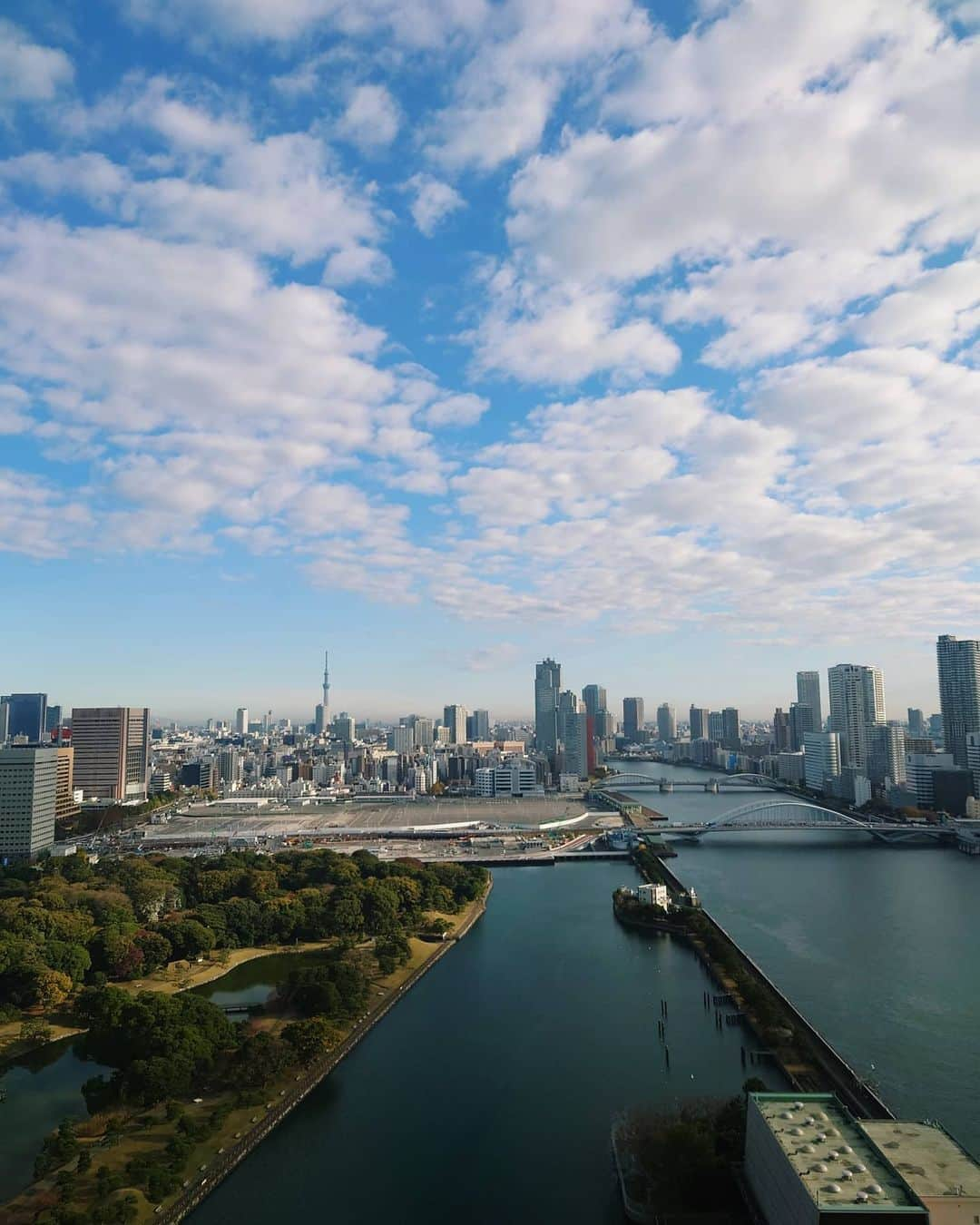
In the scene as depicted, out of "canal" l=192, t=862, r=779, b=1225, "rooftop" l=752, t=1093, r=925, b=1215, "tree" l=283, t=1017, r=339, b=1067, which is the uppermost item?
"rooftop" l=752, t=1093, r=925, b=1215

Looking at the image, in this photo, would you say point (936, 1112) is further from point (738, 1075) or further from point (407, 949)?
point (407, 949)

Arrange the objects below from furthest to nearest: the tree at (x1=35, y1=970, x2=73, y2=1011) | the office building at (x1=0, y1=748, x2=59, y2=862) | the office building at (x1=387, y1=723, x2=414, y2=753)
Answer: the office building at (x1=387, y1=723, x2=414, y2=753), the office building at (x1=0, y1=748, x2=59, y2=862), the tree at (x1=35, y1=970, x2=73, y2=1011)

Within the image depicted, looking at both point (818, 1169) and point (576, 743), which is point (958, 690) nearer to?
point (576, 743)

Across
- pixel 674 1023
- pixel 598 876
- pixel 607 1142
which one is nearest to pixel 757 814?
pixel 598 876

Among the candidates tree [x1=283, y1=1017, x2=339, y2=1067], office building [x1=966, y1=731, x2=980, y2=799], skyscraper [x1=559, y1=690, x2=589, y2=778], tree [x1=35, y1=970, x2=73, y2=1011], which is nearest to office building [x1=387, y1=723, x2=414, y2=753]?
skyscraper [x1=559, y1=690, x2=589, y2=778]

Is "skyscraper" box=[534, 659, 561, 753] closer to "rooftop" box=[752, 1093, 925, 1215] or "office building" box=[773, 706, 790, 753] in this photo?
"office building" box=[773, 706, 790, 753]

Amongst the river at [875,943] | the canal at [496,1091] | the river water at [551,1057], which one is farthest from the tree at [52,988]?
the river at [875,943]

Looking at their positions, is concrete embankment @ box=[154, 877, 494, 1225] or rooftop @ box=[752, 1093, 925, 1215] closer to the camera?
rooftop @ box=[752, 1093, 925, 1215]
